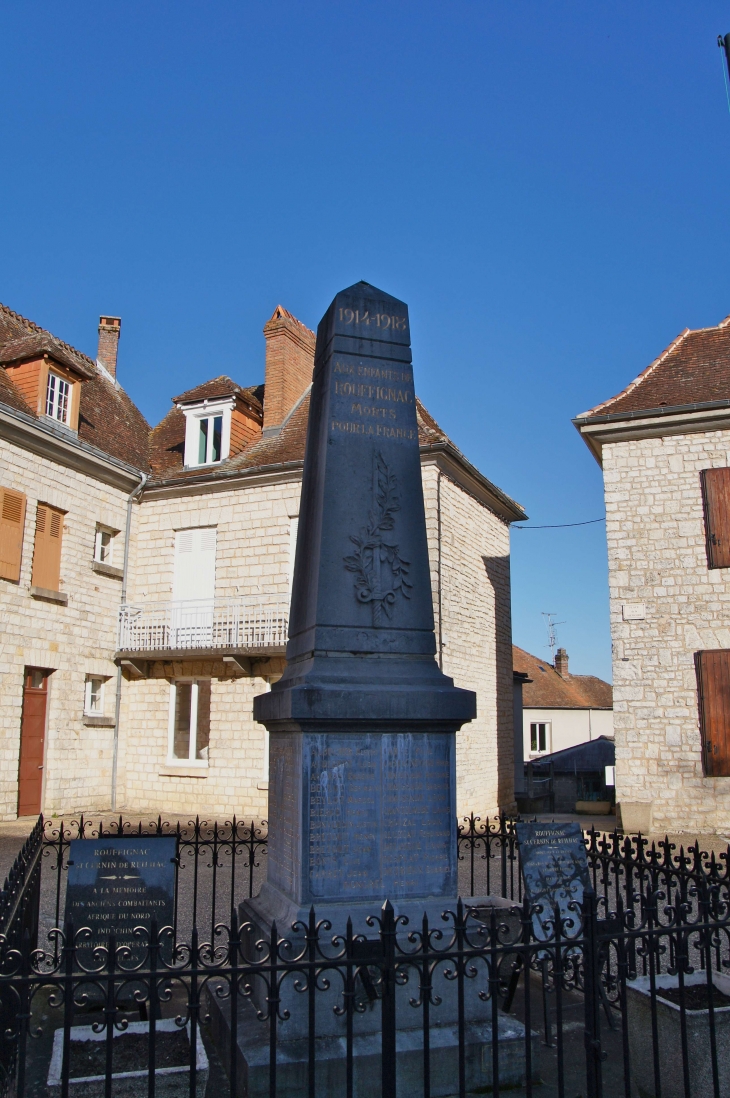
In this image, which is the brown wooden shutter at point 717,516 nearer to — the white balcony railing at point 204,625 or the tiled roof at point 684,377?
the tiled roof at point 684,377

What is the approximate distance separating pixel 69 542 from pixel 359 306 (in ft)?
41.7

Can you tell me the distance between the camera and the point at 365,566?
495 centimetres

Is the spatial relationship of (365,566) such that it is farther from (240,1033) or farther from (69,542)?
(69,542)

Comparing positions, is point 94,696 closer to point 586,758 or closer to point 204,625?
point 204,625

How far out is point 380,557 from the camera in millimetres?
4988

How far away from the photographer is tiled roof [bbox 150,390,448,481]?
17.0 m

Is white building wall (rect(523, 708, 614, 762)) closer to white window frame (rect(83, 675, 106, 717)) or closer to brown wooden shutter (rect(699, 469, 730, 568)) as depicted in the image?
white window frame (rect(83, 675, 106, 717))

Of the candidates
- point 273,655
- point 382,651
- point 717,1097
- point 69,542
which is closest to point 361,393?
point 382,651

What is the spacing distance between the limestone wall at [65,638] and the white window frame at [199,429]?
176 centimetres

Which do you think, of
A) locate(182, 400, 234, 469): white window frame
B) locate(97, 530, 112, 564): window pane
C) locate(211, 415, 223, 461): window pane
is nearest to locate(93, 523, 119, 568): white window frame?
locate(97, 530, 112, 564): window pane

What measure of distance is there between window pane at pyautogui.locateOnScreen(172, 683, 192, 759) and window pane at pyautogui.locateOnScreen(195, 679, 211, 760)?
248 mm

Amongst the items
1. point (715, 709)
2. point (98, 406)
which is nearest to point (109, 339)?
point (98, 406)

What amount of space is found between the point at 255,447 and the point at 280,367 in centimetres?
179

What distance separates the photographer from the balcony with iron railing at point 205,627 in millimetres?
16422
